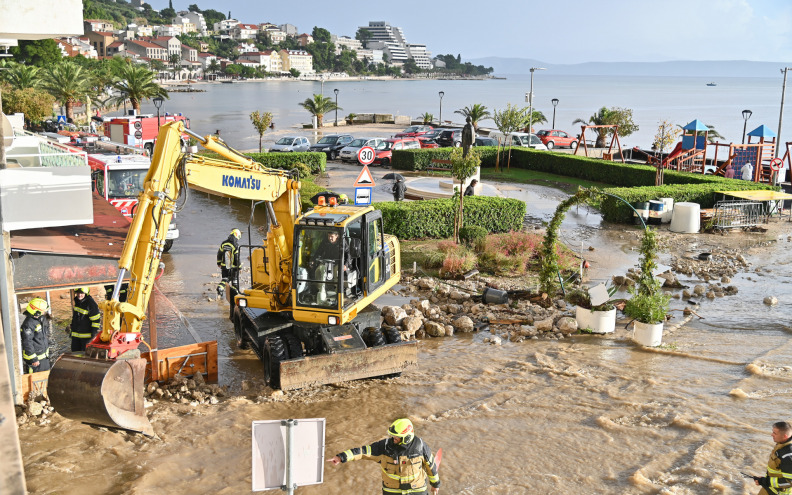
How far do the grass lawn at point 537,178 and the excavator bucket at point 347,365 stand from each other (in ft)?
69.8

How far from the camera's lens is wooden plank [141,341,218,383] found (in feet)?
36.8

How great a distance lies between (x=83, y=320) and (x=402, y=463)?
719 cm

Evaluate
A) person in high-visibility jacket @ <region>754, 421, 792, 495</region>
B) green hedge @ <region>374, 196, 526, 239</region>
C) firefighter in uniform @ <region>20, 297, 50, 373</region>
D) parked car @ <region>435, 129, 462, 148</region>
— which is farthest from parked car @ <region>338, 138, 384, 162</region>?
person in high-visibility jacket @ <region>754, 421, 792, 495</region>

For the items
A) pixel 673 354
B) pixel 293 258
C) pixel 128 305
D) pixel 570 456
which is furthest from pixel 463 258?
pixel 128 305

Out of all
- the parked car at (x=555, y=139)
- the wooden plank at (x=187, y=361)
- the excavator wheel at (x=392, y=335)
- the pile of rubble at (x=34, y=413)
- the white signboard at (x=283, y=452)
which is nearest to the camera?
the white signboard at (x=283, y=452)

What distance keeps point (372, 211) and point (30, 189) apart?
18.8 feet

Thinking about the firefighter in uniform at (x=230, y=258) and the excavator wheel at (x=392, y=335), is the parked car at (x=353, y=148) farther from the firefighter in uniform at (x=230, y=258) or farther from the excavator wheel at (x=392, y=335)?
the excavator wheel at (x=392, y=335)

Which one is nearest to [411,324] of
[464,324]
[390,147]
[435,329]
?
[435,329]

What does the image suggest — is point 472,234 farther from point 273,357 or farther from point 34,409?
point 34,409

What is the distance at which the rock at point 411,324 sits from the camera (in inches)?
551

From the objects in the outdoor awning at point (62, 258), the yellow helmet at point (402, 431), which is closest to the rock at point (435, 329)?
the outdoor awning at point (62, 258)

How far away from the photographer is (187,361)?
1148 centimetres

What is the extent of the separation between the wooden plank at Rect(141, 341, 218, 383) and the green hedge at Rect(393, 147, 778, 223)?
642 inches

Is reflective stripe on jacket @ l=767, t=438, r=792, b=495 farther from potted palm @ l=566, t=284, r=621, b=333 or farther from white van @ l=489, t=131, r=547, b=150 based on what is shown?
white van @ l=489, t=131, r=547, b=150
